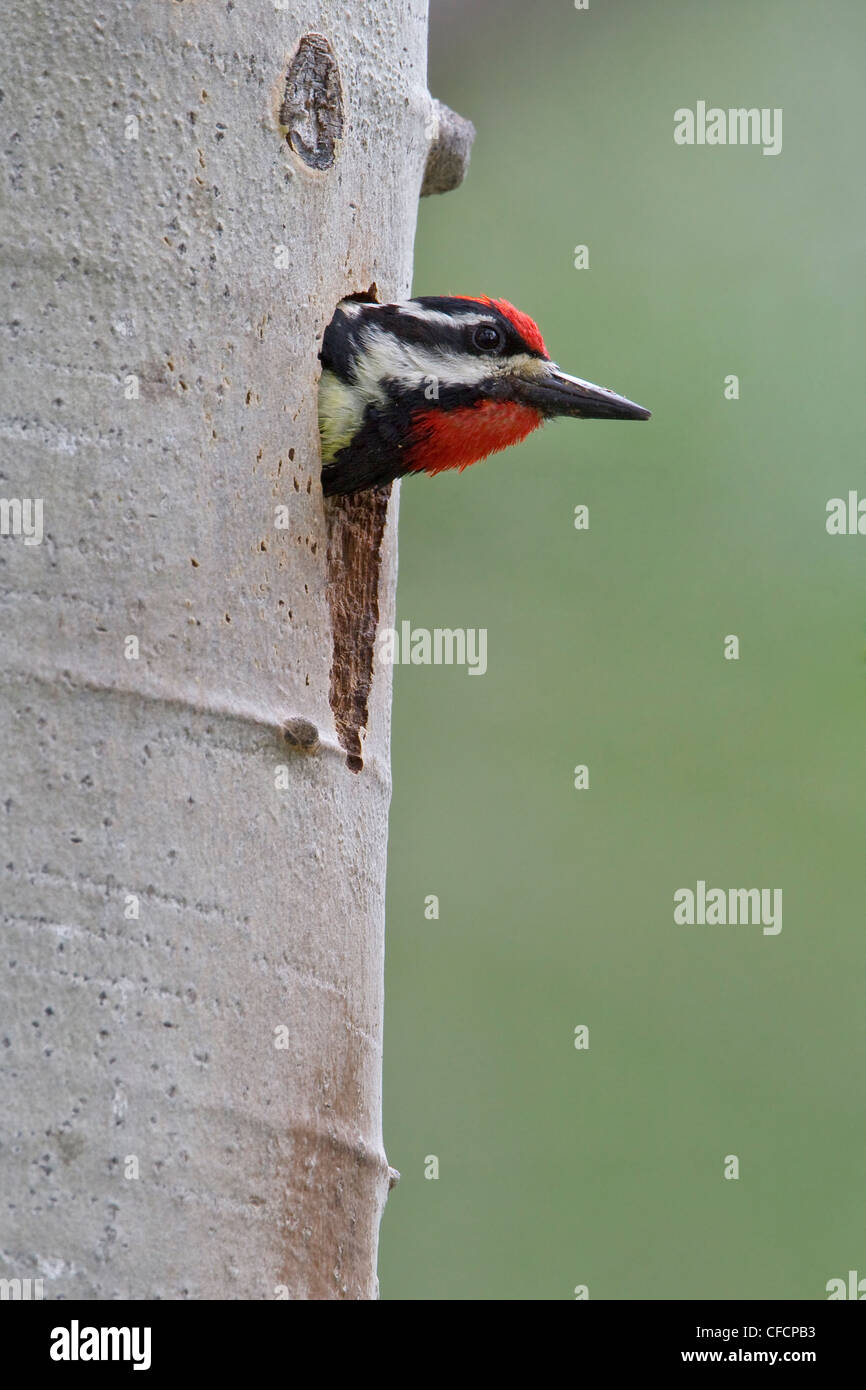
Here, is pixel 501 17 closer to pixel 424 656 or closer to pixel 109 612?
pixel 424 656

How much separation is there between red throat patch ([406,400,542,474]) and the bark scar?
0.09 metres

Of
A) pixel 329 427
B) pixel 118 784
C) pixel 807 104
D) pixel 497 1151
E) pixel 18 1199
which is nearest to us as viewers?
pixel 18 1199

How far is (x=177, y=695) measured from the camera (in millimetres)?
1460

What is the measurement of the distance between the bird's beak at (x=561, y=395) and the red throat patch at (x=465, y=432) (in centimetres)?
2

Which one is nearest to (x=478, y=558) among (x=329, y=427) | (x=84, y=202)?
(x=329, y=427)

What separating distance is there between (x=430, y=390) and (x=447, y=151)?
379mm

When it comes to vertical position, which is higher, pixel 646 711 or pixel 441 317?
pixel 646 711

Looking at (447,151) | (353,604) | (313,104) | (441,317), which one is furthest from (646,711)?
(313,104)

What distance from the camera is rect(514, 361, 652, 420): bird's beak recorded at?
2.06m

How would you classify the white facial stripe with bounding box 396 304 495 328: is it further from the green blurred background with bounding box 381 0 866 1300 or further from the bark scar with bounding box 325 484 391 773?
the green blurred background with bounding box 381 0 866 1300

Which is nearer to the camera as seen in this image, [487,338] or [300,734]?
[300,734]

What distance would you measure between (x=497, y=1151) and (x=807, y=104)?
3272 mm

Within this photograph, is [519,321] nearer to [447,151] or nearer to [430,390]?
[430,390]

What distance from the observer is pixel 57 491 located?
1.42 metres
